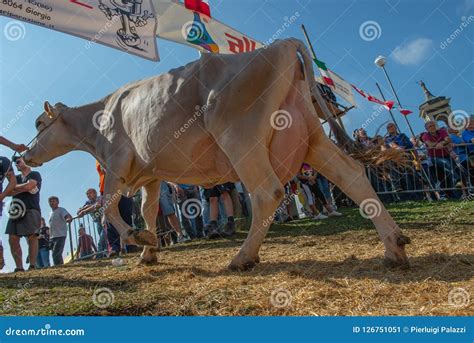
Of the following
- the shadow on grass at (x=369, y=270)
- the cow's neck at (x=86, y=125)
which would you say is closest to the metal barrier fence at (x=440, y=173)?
the shadow on grass at (x=369, y=270)

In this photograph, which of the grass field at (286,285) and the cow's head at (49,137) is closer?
the grass field at (286,285)

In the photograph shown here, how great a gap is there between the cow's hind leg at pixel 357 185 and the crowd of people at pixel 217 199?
3.74m

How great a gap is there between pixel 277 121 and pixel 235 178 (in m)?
1.01

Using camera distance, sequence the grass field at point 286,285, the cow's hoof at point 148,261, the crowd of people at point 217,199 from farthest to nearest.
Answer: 1. the crowd of people at point 217,199
2. the cow's hoof at point 148,261
3. the grass field at point 286,285

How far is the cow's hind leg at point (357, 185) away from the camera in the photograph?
395cm

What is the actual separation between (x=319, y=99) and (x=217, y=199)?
4281 mm

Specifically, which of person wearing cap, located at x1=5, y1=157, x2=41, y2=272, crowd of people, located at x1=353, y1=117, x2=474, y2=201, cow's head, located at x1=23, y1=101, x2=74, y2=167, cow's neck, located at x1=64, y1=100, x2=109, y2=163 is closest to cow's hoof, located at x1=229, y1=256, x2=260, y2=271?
cow's neck, located at x1=64, y1=100, x2=109, y2=163

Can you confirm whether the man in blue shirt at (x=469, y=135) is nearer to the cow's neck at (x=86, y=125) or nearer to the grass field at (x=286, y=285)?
the grass field at (x=286, y=285)

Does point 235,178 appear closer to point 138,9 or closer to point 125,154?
Answer: point 125,154

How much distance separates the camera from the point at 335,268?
4238 mm

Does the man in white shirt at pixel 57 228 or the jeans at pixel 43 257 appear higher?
the man in white shirt at pixel 57 228

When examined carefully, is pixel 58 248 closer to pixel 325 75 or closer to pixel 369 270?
pixel 369 270

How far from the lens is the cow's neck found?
20.4ft

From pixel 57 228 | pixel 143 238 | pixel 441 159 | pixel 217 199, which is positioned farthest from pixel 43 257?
pixel 441 159
